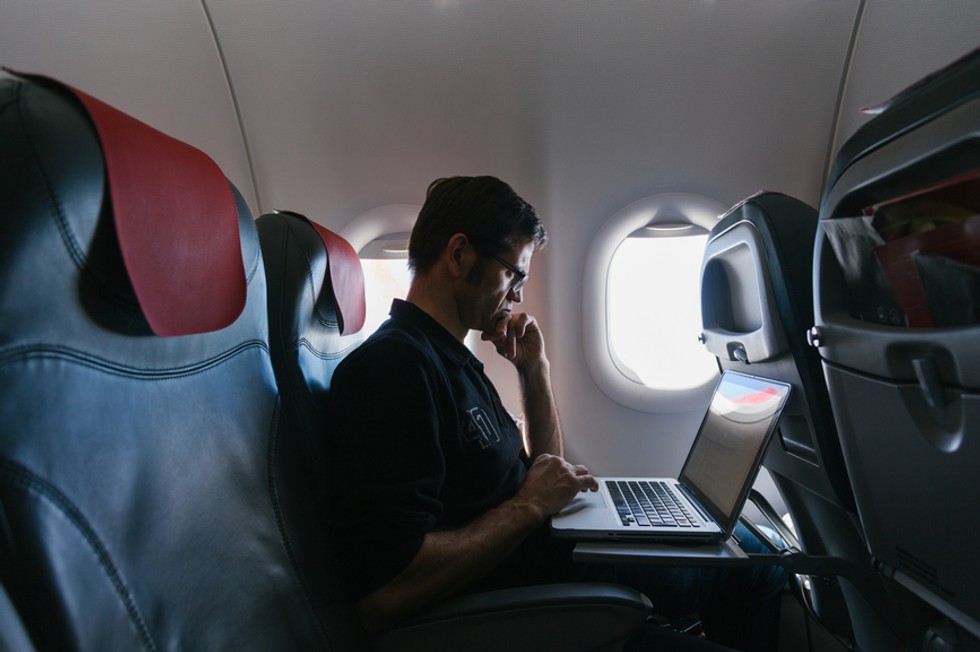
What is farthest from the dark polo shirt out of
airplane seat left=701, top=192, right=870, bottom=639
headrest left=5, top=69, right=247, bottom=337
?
airplane seat left=701, top=192, right=870, bottom=639

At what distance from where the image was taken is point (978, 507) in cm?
69

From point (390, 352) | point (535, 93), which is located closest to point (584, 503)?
point (390, 352)

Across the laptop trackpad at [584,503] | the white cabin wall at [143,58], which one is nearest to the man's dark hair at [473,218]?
the laptop trackpad at [584,503]

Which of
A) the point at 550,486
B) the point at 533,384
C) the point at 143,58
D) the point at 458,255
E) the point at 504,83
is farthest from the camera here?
the point at 143,58

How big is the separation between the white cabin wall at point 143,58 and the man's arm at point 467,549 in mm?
1955

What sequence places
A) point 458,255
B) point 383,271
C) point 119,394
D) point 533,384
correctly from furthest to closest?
point 383,271 → point 533,384 → point 458,255 → point 119,394

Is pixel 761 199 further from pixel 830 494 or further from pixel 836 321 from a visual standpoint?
pixel 830 494

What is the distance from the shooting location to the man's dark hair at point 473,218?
143 centimetres

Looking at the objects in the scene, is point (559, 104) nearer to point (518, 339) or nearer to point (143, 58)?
point (518, 339)

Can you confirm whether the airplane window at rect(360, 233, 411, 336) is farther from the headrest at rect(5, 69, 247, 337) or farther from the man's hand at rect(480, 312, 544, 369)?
the headrest at rect(5, 69, 247, 337)

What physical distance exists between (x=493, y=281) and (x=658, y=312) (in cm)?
126

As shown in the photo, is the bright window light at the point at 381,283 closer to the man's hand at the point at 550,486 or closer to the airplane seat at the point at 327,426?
the airplane seat at the point at 327,426

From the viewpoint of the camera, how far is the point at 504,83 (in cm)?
221

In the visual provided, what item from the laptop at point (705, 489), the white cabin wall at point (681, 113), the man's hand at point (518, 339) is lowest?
Answer: the laptop at point (705, 489)
